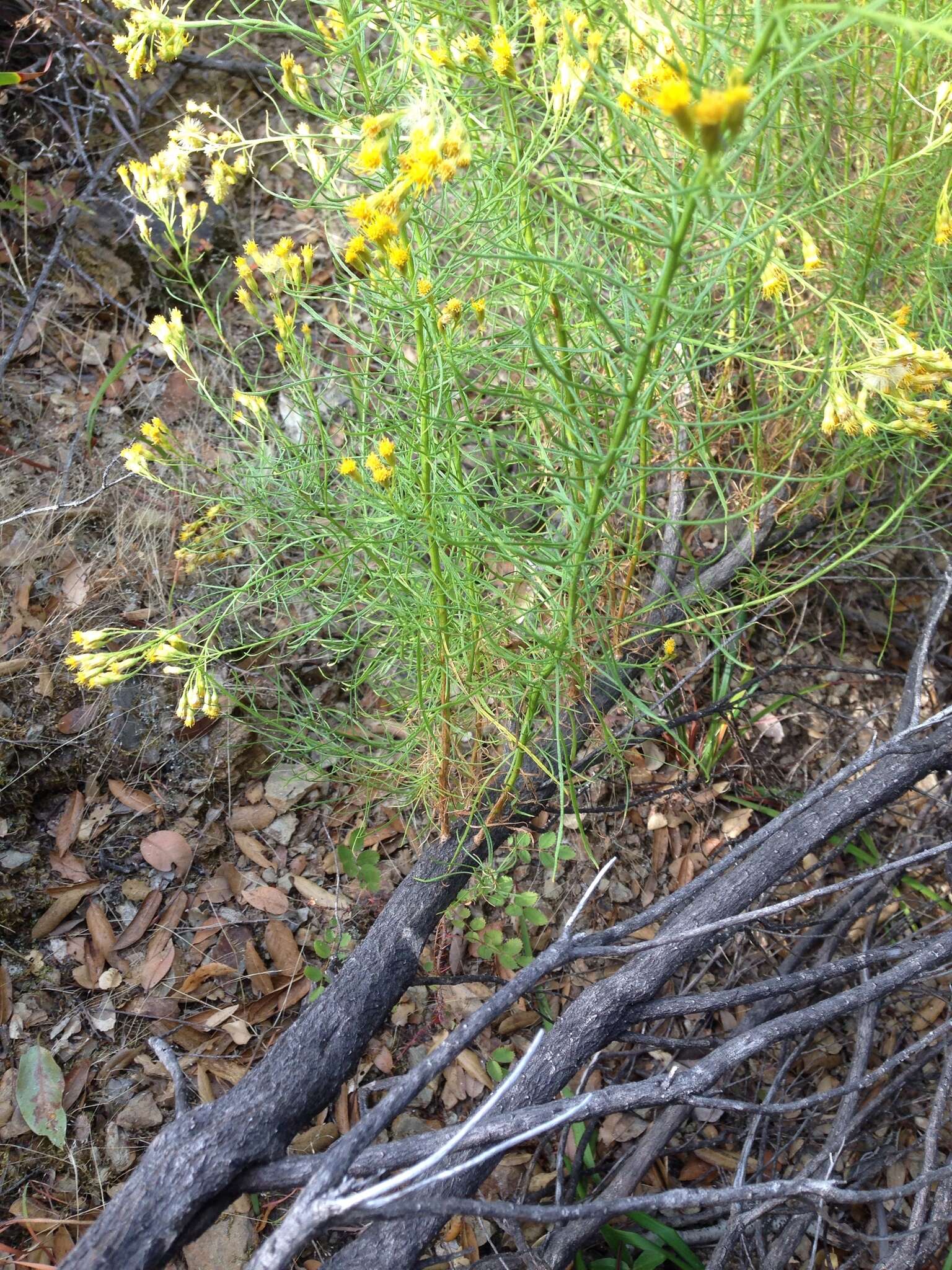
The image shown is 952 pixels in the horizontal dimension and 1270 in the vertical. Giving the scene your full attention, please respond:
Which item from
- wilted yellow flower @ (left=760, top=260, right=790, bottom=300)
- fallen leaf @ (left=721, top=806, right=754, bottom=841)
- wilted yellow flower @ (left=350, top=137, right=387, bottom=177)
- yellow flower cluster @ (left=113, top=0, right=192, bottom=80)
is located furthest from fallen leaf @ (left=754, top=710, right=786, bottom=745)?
yellow flower cluster @ (left=113, top=0, right=192, bottom=80)

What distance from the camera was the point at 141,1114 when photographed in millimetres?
1677

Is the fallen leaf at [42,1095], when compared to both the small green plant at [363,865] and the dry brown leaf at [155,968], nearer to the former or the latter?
the dry brown leaf at [155,968]

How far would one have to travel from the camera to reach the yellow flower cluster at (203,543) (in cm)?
187

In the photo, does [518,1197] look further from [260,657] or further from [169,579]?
[169,579]

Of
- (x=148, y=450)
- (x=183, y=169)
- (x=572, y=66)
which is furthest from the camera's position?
(x=148, y=450)

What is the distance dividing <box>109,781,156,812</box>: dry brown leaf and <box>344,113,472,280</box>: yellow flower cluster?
1.30 metres

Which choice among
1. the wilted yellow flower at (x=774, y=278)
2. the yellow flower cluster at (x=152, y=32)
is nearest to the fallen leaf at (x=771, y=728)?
the wilted yellow flower at (x=774, y=278)

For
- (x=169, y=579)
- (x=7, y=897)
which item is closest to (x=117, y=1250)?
(x=7, y=897)

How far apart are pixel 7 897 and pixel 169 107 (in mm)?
2105

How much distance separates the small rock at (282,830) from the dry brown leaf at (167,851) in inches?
6.8

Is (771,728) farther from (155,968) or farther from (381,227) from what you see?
(381,227)

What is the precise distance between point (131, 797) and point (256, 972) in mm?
454

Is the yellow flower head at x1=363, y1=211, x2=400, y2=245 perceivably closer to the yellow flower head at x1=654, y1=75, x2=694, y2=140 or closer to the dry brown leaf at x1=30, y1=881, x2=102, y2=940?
the yellow flower head at x1=654, y1=75, x2=694, y2=140

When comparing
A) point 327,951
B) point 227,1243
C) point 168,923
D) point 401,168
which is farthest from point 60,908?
point 401,168
